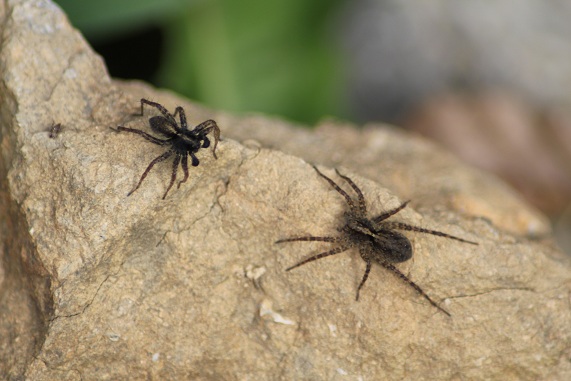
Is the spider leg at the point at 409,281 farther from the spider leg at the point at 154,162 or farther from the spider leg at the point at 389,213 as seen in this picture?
the spider leg at the point at 154,162

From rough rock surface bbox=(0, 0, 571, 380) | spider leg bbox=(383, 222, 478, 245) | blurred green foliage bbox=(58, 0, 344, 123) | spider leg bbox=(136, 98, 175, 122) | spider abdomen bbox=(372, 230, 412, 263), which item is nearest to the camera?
rough rock surface bbox=(0, 0, 571, 380)

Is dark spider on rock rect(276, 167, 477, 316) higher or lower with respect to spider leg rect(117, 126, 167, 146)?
lower

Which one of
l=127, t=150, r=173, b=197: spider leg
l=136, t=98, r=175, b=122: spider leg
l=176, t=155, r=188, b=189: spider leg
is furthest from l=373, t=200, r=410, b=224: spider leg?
l=136, t=98, r=175, b=122: spider leg

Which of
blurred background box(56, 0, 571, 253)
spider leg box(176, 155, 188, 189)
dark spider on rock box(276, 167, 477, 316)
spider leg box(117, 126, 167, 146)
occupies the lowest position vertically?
blurred background box(56, 0, 571, 253)

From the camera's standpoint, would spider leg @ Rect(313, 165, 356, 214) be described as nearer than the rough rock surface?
No

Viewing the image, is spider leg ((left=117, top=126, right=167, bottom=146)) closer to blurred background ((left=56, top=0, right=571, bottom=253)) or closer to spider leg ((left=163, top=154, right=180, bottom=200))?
spider leg ((left=163, top=154, right=180, bottom=200))

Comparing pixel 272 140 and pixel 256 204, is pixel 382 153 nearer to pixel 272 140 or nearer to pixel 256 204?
pixel 272 140

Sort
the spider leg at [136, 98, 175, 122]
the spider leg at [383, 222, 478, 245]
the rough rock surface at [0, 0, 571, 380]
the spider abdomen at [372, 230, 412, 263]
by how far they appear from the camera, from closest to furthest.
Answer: the rough rock surface at [0, 0, 571, 380], the spider abdomen at [372, 230, 412, 263], the spider leg at [383, 222, 478, 245], the spider leg at [136, 98, 175, 122]
